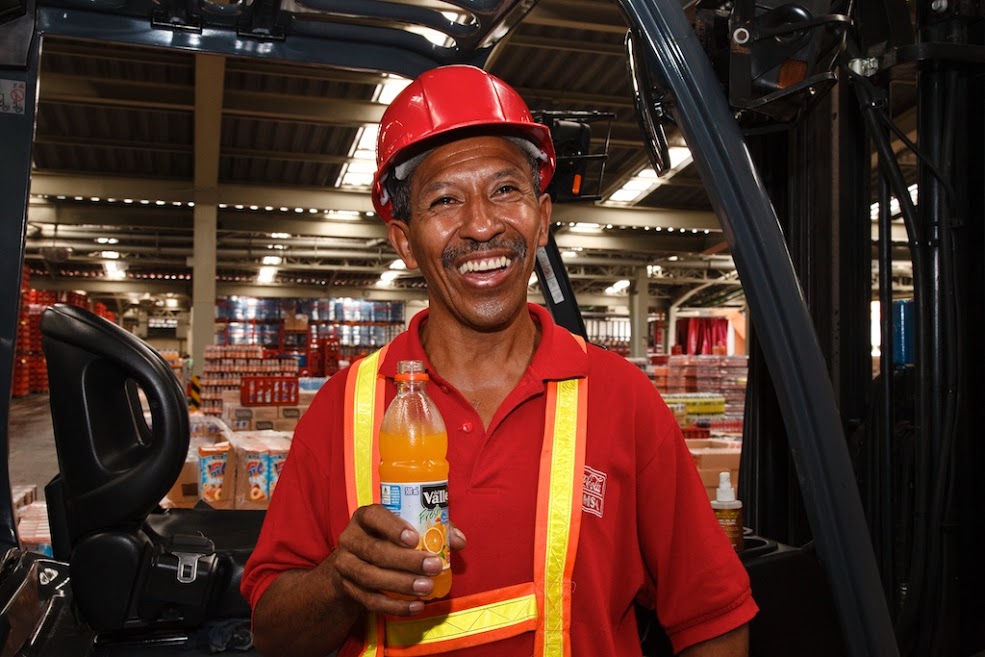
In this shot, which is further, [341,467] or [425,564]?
[341,467]

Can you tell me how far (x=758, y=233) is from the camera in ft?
5.45

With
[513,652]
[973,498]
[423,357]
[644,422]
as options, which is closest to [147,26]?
[423,357]

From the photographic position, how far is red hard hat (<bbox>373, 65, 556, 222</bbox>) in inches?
72.2

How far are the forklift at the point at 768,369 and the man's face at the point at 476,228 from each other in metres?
0.37

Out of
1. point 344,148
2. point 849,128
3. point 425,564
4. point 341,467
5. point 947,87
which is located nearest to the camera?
point 425,564

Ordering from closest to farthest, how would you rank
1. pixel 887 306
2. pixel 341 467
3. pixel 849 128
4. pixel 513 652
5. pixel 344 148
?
pixel 513 652
pixel 341 467
pixel 887 306
pixel 849 128
pixel 344 148

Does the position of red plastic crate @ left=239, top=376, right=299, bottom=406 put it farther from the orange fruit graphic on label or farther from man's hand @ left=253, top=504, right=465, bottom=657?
the orange fruit graphic on label

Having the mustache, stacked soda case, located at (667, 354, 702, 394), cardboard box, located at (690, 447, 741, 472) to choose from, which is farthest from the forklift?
stacked soda case, located at (667, 354, 702, 394)

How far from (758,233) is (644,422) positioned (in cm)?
44

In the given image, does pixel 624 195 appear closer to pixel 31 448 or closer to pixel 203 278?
pixel 203 278

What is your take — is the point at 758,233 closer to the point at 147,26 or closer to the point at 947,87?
the point at 947,87

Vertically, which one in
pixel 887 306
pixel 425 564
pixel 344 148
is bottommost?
pixel 425 564

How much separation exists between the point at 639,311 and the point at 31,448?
1920cm

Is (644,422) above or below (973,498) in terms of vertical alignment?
above
